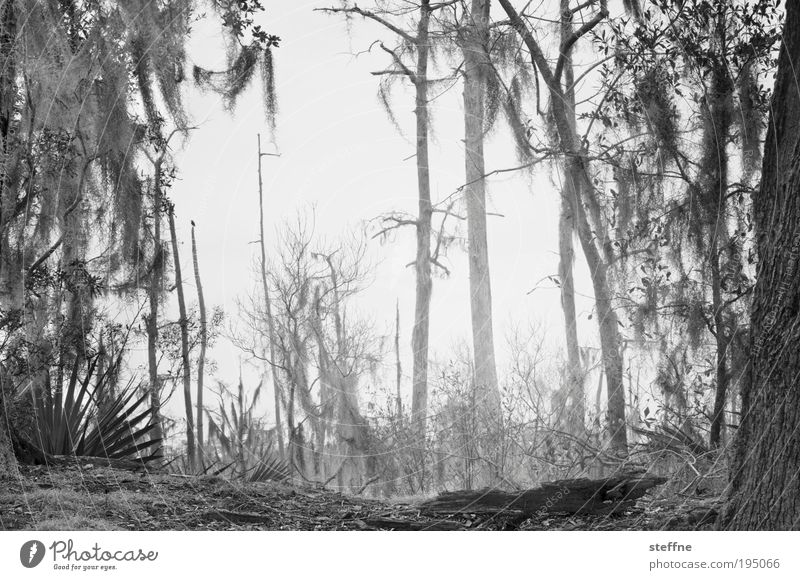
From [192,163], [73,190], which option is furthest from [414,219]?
[73,190]

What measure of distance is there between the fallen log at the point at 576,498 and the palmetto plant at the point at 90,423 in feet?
5.19

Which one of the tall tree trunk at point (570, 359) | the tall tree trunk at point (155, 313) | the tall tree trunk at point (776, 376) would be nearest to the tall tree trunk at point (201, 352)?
the tall tree trunk at point (155, 313)

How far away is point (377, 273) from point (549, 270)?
35.0 inches

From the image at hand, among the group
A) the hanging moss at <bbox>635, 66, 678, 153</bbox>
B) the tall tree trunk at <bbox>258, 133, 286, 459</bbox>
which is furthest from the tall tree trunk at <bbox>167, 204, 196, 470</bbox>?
the hanging moss at <bbox>635, 66, 678, 153</bbox>

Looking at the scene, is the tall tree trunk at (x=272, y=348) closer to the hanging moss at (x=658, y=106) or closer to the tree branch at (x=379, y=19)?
the tree branch at (x=379, y=19)

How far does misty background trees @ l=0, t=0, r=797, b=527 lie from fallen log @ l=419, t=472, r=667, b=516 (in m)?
0.38

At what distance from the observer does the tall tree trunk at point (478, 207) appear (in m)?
4.00

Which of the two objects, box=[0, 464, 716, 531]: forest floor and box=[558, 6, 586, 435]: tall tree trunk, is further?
box=[558, 6, 586, 435]: tall tree trunk

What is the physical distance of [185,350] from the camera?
3.97 m

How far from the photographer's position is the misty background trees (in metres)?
3.89
